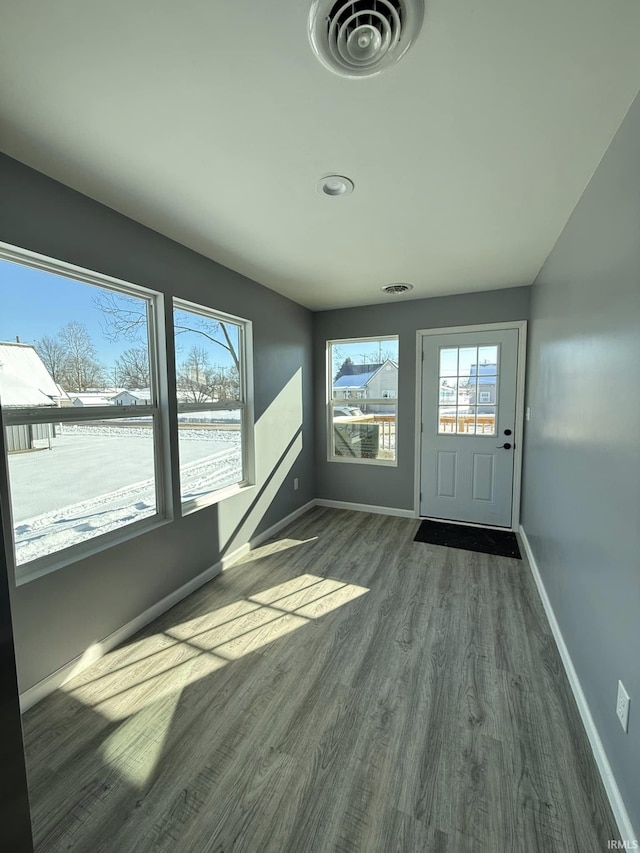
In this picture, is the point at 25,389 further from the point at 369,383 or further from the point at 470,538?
the point at 470,538

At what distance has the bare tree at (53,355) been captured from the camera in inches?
71.2

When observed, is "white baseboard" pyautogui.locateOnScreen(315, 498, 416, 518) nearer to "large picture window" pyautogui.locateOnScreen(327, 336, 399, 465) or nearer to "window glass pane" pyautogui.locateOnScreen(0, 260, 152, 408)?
"large picture window" pyautogui.locateOnScreen(327, 336, 399, 465)

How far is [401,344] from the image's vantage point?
405 centimetres

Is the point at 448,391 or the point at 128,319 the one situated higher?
the point at 128,319

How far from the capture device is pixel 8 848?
0.81 metres

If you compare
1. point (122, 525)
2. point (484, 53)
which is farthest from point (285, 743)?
point (484, 53)

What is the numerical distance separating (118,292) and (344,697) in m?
2.55

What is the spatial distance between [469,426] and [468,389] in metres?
0.39

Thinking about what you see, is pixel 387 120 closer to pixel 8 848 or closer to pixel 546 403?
pixel 546 403

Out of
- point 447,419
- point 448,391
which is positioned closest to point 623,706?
point 447,419

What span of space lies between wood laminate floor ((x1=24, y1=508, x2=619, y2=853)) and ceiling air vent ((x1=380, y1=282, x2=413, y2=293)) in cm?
275

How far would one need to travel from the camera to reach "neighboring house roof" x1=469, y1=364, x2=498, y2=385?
3.69 m

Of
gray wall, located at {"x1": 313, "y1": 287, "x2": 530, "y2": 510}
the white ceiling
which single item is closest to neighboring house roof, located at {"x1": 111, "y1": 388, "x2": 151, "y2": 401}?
the white ceiling

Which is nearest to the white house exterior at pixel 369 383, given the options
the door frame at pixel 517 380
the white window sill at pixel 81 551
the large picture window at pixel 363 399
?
the large picture window at pixel 363 399
